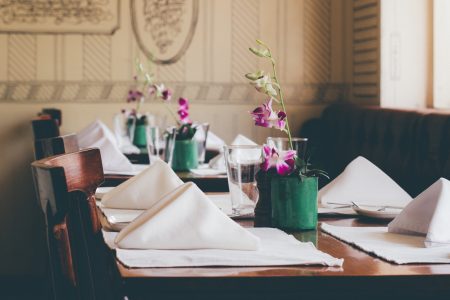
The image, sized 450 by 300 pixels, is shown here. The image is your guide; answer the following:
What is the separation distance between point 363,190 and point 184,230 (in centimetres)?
85

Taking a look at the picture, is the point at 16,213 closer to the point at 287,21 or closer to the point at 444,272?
the point at 287,21

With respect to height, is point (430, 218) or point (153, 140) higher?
point (153, 140)

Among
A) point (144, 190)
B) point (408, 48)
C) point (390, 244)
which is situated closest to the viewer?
point (390, 244)

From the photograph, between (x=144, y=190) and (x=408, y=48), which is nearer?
(x=144, y=190)

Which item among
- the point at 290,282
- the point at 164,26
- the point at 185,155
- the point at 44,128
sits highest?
the point at 164,26

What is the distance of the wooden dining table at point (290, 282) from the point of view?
1104mm

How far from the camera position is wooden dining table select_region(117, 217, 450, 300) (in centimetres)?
110

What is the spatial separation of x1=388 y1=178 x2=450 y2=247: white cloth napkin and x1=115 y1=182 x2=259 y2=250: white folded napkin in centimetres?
37

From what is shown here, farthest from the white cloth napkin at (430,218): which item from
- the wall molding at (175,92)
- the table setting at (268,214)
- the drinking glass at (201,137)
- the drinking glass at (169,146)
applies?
the wall molding at (175,92)

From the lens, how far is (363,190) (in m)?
2.03

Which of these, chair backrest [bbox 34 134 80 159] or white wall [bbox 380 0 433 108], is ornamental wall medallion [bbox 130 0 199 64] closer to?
white wall [bbox 380 0 433 108]

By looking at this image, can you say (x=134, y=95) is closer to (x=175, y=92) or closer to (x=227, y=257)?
(x=175, y=92)

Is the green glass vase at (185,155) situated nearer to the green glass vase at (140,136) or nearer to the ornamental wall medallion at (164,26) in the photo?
the green glass vase at (140,136)

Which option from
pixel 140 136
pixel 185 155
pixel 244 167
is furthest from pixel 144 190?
pixel 140 136
